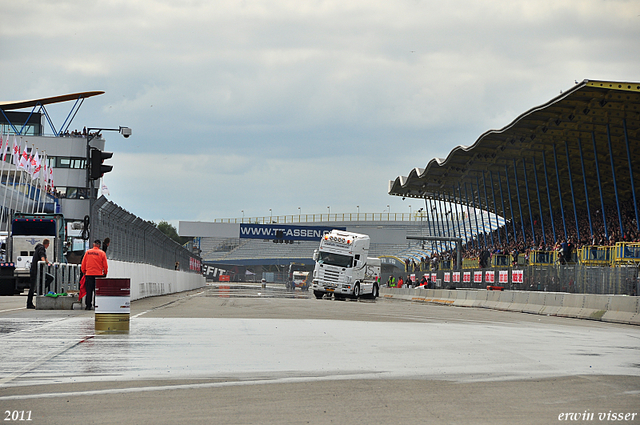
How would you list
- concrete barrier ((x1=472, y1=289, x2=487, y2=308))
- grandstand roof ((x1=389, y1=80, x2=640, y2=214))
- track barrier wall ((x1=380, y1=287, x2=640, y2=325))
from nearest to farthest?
track barrier wall ((x1=380, y1=287, x2=640, y2=325))
concrete barrier ((x1=472, y1=289, x2=487, y2=308))
grandstand roof ((x1=389, y1=80, x2=640, y2=214))

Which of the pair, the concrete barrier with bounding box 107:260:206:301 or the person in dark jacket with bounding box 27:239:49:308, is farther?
the concrete barrier with bounding box 107:260:206:301

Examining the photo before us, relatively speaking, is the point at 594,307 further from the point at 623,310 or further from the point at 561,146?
the point at 561,146

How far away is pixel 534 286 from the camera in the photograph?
3353 centimetres

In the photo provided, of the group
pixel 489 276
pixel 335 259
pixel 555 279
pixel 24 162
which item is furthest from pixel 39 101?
pixel 555 279

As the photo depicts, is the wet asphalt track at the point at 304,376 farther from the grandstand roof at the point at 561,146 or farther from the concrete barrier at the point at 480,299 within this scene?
the grandstand roof at the point at 561,146

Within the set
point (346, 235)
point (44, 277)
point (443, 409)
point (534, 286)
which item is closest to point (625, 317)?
point (534, 286)

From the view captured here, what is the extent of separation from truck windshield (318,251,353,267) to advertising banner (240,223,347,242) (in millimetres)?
44381

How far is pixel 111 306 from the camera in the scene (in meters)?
13.1

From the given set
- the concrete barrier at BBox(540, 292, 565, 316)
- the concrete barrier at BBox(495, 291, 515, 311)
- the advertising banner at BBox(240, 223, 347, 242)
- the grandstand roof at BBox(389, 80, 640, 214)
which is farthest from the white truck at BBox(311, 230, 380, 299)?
the advertising banner at BBox(240, 223, 347, 242)

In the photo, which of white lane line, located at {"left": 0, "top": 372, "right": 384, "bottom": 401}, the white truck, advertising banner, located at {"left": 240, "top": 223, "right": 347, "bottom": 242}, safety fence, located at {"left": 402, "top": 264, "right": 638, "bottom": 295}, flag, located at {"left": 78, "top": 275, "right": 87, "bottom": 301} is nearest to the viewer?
white lane line, located at {"left": 0, "top": 372, "right": 384, "bottom": 401}

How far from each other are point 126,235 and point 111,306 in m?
13.4

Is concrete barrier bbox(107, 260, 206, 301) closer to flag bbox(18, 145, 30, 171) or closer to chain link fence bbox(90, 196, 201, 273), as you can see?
chain link fence bbox(90, 196, 201, 273)

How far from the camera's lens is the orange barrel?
1305cm

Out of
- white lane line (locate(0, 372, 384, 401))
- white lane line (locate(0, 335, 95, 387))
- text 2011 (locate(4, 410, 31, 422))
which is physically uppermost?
white lane line (locate(0, 335, 95, 387))
